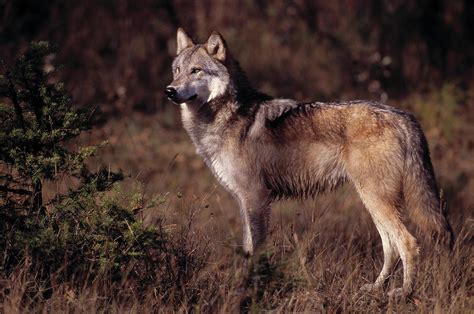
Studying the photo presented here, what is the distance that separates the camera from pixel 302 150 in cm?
602

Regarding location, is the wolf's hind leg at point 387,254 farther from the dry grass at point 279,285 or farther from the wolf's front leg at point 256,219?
the wolf's front leg at point 256,219

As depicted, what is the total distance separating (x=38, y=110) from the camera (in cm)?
507

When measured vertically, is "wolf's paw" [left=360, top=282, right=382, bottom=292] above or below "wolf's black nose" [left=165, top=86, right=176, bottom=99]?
below

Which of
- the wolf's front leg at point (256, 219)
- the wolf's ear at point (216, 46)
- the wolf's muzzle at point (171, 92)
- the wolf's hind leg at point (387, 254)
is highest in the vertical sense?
the wolf's ear at point (216, 46)

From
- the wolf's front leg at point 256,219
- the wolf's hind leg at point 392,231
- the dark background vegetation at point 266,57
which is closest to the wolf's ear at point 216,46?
the wolf's front leg at point 256,219

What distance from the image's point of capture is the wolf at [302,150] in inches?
225

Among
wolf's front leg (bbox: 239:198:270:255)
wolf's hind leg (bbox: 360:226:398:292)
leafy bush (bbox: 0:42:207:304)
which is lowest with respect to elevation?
wolf's hind leg (bbox: 360:226:398:292)

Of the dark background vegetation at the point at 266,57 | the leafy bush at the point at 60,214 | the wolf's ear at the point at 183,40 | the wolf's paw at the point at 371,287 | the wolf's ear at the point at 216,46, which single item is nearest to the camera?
the leafy bush at the point at 60,214

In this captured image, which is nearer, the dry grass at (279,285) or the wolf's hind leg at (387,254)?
the dry grass at (279,285)

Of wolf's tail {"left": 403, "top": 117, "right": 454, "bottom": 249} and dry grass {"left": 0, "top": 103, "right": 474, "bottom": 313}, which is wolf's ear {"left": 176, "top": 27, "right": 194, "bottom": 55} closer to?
dry grass {"left": 0, "top": 103, "right": 474, "bottom": 313}

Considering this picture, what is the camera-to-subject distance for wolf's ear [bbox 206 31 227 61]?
20.8ft

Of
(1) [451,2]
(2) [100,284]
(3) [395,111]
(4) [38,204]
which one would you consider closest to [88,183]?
(4) [38,204]

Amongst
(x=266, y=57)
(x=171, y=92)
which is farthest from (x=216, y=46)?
(x=266, y=57)

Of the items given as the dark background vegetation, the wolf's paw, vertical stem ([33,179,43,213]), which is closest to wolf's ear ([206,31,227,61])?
vertical stem ([33,179,43,213])
